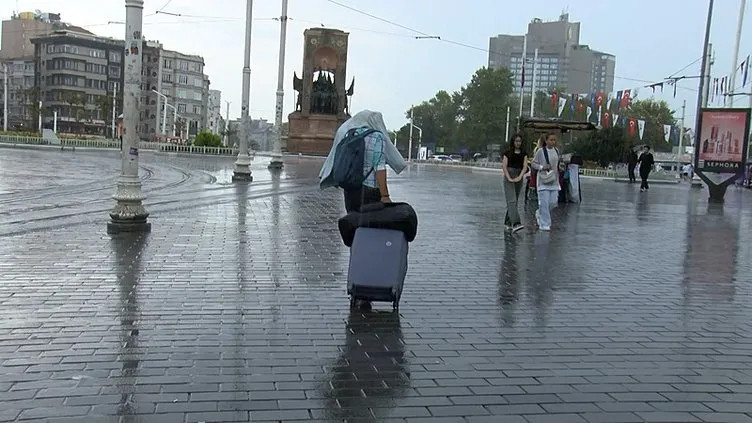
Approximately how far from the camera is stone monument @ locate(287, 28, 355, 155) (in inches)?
2133

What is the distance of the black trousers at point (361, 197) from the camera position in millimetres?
6480

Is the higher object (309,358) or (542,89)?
(542,89)

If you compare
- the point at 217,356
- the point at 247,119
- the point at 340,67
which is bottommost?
the point at 217,356

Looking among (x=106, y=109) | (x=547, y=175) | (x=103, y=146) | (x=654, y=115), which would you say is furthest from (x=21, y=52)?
(x=547, y=175)

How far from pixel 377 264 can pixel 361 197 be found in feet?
2.17

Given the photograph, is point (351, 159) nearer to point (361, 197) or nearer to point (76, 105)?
point (361, 197)

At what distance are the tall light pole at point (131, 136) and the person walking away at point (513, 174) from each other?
5.80 meters

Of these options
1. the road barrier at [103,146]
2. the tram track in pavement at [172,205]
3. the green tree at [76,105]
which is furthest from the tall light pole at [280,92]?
the green tree at [76,105]

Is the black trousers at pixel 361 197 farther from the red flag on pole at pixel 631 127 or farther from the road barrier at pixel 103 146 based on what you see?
the red flag on pole at pixel 631 127

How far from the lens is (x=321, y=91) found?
54.5m

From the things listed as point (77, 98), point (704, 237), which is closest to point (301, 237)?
point (704, 237)

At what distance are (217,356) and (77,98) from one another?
107380 mm

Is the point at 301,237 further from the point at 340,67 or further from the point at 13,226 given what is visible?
the point at 340,67

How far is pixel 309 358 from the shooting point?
16.4 ft
